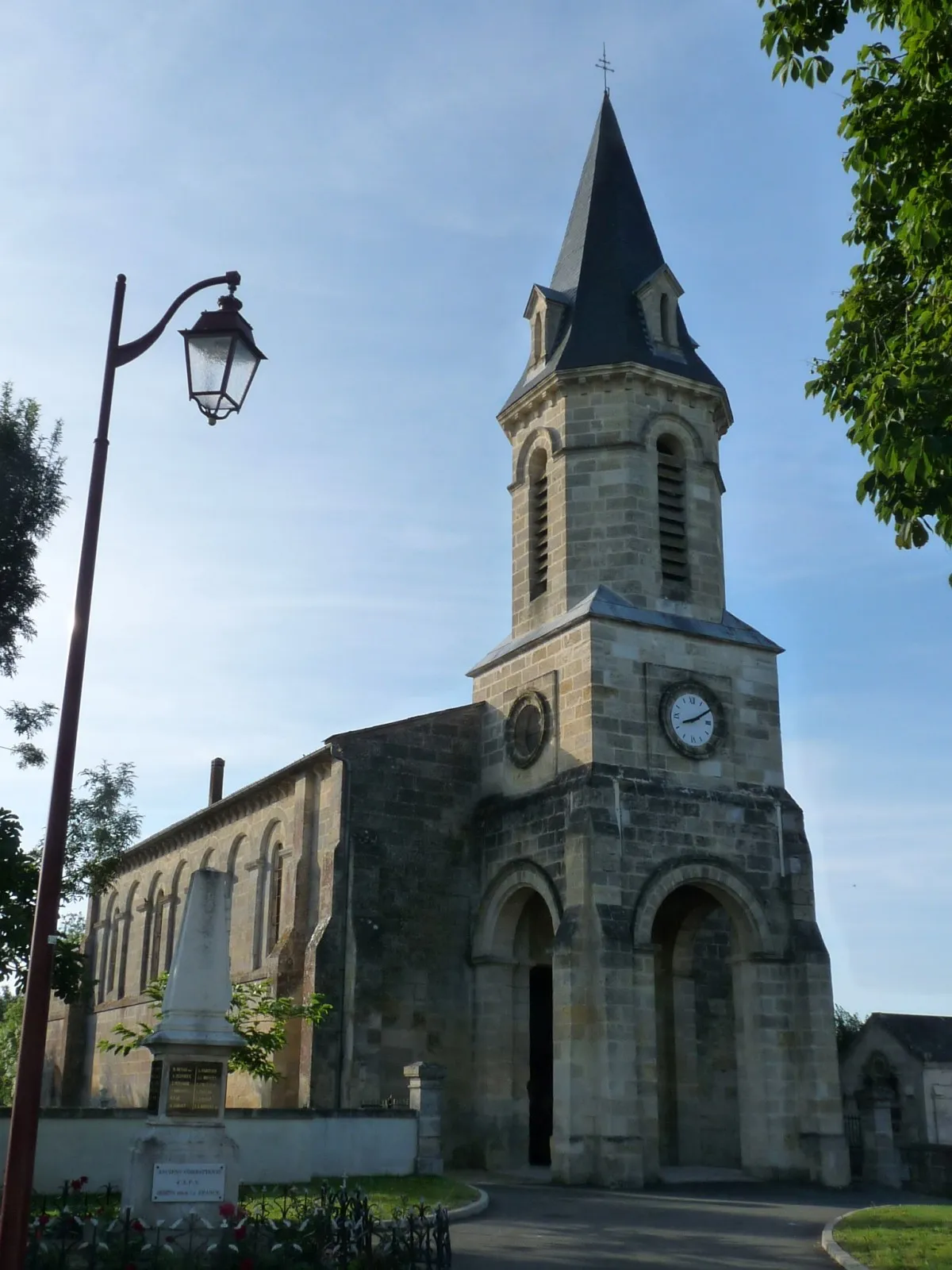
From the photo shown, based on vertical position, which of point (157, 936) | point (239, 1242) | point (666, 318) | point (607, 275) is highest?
point (607, 275)

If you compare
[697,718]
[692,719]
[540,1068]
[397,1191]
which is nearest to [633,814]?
[692,719]

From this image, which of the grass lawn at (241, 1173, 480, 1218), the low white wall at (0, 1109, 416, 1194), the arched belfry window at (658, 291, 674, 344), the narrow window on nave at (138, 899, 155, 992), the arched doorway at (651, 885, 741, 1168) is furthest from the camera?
the narrow window on nave at (138, 899, 155, 992)

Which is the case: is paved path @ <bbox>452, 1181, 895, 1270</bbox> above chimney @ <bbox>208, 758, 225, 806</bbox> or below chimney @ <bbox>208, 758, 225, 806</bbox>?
below

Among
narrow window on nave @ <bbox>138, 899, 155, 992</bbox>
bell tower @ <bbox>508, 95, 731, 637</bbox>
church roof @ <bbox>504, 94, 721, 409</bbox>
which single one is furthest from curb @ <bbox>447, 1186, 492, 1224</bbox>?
narrow window on nave @ <bbox>138, 899, 155, 992</bbox>

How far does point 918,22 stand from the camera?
29.3 ft

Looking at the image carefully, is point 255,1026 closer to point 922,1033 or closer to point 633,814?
point 633,814

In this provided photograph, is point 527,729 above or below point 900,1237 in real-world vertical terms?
above

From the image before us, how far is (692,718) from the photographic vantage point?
22156 millimetres

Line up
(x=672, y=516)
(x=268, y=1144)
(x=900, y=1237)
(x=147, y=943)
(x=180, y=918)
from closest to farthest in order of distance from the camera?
(x=900, y=1237), (x=268, y=1144), (x=672, y=516), (x=180, y=918), (x=147, y=943)

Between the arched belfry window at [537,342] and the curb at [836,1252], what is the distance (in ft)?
55.5

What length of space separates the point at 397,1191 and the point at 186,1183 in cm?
509

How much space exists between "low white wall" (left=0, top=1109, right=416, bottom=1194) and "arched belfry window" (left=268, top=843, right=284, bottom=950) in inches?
364

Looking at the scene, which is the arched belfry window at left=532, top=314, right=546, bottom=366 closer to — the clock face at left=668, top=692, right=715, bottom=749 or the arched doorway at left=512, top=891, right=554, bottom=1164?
the clock face at left=668, top=692, right=715, bottom=749

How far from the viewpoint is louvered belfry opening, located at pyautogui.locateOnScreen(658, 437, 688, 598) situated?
77.4 ft
